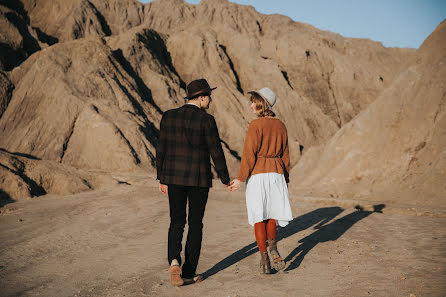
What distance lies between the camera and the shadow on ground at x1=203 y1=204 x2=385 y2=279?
4.53m

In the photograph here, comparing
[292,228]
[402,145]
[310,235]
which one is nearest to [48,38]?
[402,145]

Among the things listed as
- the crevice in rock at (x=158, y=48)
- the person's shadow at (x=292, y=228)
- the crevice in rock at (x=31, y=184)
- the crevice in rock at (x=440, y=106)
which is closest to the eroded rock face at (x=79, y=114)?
the crevice in rock at (x=158, y=48)

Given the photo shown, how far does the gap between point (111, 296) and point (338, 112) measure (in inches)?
1428

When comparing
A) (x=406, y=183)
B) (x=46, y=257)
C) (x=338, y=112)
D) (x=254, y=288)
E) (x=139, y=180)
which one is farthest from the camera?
(x=338, y=112)

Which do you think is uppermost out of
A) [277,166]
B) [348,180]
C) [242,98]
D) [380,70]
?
[380,70]

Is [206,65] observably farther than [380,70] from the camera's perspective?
No

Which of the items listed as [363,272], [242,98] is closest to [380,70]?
[242,98]

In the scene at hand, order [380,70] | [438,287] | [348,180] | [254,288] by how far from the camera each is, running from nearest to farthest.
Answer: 1. [438,287]
2. [254,288]
3. [348,180]
4. [380,70]

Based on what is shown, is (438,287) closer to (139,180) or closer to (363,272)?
(363,272)

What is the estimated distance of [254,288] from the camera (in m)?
3.56

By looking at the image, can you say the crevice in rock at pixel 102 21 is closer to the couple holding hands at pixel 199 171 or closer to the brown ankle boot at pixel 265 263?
the couple holding hands at pixel 199 171

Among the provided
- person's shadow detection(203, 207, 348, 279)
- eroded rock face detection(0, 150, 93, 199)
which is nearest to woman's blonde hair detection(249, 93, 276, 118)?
person's shadow detection(203, 207, 348, 279)

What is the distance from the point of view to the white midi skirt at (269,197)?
3916 millimetres

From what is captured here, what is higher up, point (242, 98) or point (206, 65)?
point (206, 65)
